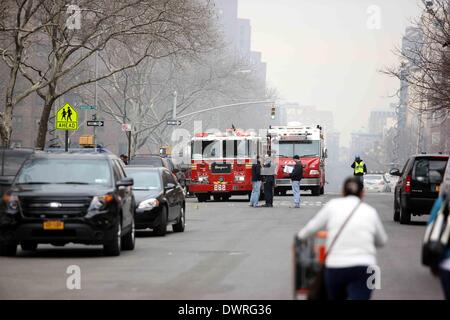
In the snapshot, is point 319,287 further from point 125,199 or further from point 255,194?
point 255,194

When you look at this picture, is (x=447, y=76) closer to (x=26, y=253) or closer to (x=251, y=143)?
(x=251, y=143)

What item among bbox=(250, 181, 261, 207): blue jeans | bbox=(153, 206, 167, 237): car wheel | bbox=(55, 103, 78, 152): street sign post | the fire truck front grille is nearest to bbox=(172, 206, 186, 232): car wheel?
bbox=(153, 206, 167, 237): car wheel

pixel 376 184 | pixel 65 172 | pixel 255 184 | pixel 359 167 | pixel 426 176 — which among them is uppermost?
pixel 65 172

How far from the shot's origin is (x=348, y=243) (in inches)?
414

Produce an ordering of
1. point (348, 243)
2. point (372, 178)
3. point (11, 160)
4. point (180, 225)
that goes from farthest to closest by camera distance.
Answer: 1. point (372, 178)
2. point (180, 225)
3. point (11, 160)
4. point (348, 243)

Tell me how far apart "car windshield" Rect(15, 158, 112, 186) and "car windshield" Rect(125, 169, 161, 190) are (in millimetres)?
5392

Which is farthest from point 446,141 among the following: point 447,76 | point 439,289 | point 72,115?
point 439,289

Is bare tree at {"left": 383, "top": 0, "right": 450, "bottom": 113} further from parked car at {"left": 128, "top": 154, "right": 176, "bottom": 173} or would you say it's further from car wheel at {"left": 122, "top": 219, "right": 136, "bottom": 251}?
car wheel at {"left": 122, "top": 219, "right": 136, "bottom": 251}

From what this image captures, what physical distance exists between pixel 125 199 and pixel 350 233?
40.6ft

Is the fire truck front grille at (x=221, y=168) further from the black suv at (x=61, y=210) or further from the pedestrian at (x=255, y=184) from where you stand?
the black suv at (x=61, y=210)

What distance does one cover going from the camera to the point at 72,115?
40.5 meters

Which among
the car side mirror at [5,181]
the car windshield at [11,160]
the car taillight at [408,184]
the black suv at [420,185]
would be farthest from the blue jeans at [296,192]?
the car side mirror at [5,181]

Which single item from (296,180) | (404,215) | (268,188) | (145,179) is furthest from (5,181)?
(268,188)

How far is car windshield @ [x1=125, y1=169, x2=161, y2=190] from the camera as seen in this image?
27.8 metres
